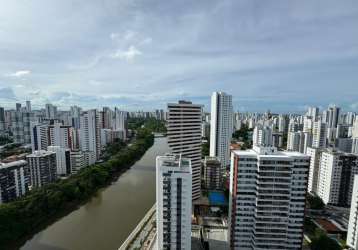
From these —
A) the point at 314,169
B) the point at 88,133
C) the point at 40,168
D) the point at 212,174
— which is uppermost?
the point at 88,133

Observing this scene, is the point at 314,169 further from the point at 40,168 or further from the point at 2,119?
the point at 2,119

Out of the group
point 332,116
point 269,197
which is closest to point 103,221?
point 269,197

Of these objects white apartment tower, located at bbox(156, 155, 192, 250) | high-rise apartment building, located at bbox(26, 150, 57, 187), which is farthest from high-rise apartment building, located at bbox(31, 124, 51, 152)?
white apartment tower, located at bbox(156, 155, 192, 250)

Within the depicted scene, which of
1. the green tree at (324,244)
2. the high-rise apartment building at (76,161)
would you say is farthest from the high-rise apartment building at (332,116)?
the high-rise apartment building at (76,161)

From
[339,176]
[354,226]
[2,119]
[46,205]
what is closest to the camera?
[354,226]

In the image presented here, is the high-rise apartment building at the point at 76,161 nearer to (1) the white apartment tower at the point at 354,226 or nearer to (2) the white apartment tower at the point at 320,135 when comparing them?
(1) the white apartment tower at the point at 354,226

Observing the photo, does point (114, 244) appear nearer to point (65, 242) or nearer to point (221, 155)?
point (65, 242)
